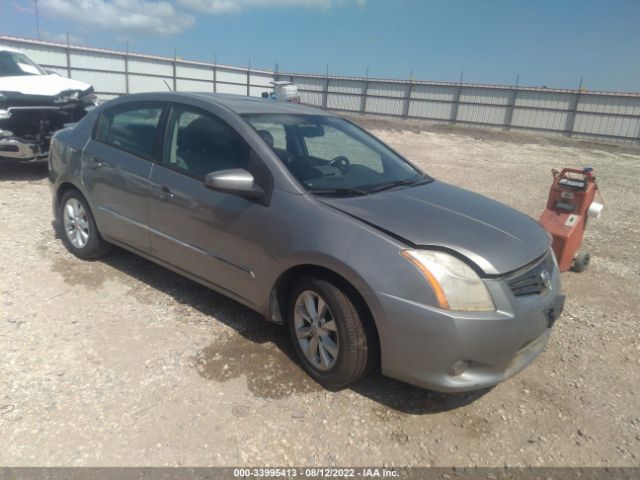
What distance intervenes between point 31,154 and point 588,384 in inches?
299

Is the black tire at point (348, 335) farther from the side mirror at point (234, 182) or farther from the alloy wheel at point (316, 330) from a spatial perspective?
the side mirror at point (234, 182)

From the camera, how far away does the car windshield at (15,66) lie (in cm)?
784

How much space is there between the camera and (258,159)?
2.99 metres

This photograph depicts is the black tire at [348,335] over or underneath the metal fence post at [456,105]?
underneath

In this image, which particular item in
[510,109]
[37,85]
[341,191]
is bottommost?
[341,191]

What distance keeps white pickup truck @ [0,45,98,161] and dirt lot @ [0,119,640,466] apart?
131 inches

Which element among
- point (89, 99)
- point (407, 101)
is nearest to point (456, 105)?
point (407, 101)

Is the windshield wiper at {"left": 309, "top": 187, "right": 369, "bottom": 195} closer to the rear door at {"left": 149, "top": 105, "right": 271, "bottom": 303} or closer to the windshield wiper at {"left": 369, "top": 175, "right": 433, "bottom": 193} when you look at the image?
the windshield wiper at {"left": 369, "top": 175, "right": 433, "bottom": 193}

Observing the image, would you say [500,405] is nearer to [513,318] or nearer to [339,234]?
[513,318]

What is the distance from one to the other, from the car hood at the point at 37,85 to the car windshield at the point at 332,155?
18.6 feet

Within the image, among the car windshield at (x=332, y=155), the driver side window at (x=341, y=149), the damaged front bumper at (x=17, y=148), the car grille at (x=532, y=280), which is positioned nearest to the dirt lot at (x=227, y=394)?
the car grille at (x=532, y=280)

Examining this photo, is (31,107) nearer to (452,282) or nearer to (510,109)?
(452,282)

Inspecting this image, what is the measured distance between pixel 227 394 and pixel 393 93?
26.5 metres

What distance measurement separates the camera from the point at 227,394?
2.69 meters
